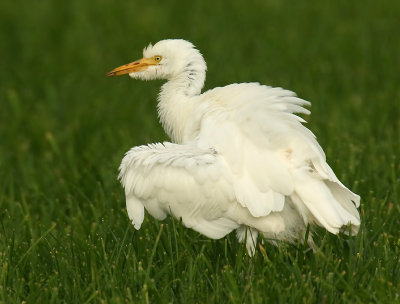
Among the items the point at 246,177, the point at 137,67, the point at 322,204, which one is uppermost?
the point at 137,67

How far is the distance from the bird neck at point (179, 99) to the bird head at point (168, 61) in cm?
4

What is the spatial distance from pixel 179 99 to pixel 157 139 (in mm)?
2417

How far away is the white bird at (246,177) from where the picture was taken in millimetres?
5125

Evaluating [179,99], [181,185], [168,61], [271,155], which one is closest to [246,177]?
[271,155]

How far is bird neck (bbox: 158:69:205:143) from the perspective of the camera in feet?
19.8

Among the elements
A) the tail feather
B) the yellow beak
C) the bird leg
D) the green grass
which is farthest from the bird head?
the tail feather

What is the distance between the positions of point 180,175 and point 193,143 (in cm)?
35

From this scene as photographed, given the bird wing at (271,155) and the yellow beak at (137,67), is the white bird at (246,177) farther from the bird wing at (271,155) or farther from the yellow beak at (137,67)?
the yellow beak at (137,67)

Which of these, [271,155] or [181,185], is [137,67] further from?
[271,155]

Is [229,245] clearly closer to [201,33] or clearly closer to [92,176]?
[92,176]

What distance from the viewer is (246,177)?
17.1ft

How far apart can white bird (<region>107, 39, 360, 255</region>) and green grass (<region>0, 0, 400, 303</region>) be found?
0.62 ft

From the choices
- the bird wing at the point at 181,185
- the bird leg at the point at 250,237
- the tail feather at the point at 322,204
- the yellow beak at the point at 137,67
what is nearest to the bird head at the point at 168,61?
the yellow beak at the point at 137,67

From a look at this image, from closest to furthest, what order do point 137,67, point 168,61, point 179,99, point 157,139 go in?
point 179,99
point 168,61
point 137,67
point 157,139
